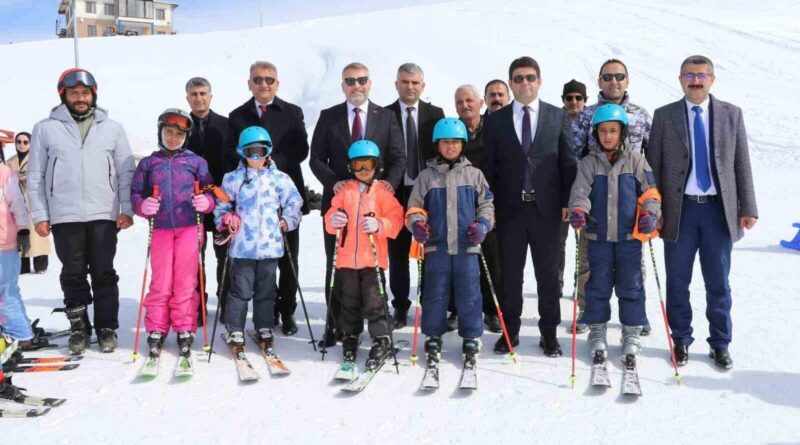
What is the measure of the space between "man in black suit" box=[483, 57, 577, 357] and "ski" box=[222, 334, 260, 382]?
203 centimetres

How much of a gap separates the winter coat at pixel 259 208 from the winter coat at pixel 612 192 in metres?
2.39

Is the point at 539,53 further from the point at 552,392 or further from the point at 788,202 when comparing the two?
the point at 552,392

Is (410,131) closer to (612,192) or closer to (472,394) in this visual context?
(612,192)

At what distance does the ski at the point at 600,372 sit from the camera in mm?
4164

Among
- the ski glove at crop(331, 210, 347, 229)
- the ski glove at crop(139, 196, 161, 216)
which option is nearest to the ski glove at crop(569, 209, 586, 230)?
Result: the ski glove at crop(331, 210, 347, 229)

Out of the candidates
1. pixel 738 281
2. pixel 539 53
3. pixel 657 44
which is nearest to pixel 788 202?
pixel 738 281

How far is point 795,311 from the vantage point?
19.3ft

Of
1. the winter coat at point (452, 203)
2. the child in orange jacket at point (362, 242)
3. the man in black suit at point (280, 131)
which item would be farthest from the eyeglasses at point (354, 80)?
the winter coat at point (452, 203)

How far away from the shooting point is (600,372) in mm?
4312

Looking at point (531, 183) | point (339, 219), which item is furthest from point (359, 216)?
point (531, 183)

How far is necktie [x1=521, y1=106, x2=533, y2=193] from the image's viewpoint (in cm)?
479

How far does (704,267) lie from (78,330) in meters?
5.32

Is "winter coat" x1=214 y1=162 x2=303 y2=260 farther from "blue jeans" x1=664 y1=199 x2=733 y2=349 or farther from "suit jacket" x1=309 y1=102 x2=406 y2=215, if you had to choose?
"blue jeans" x1=664 y1=199 x2=733 y2=349

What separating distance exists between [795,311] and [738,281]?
135 centimetres
